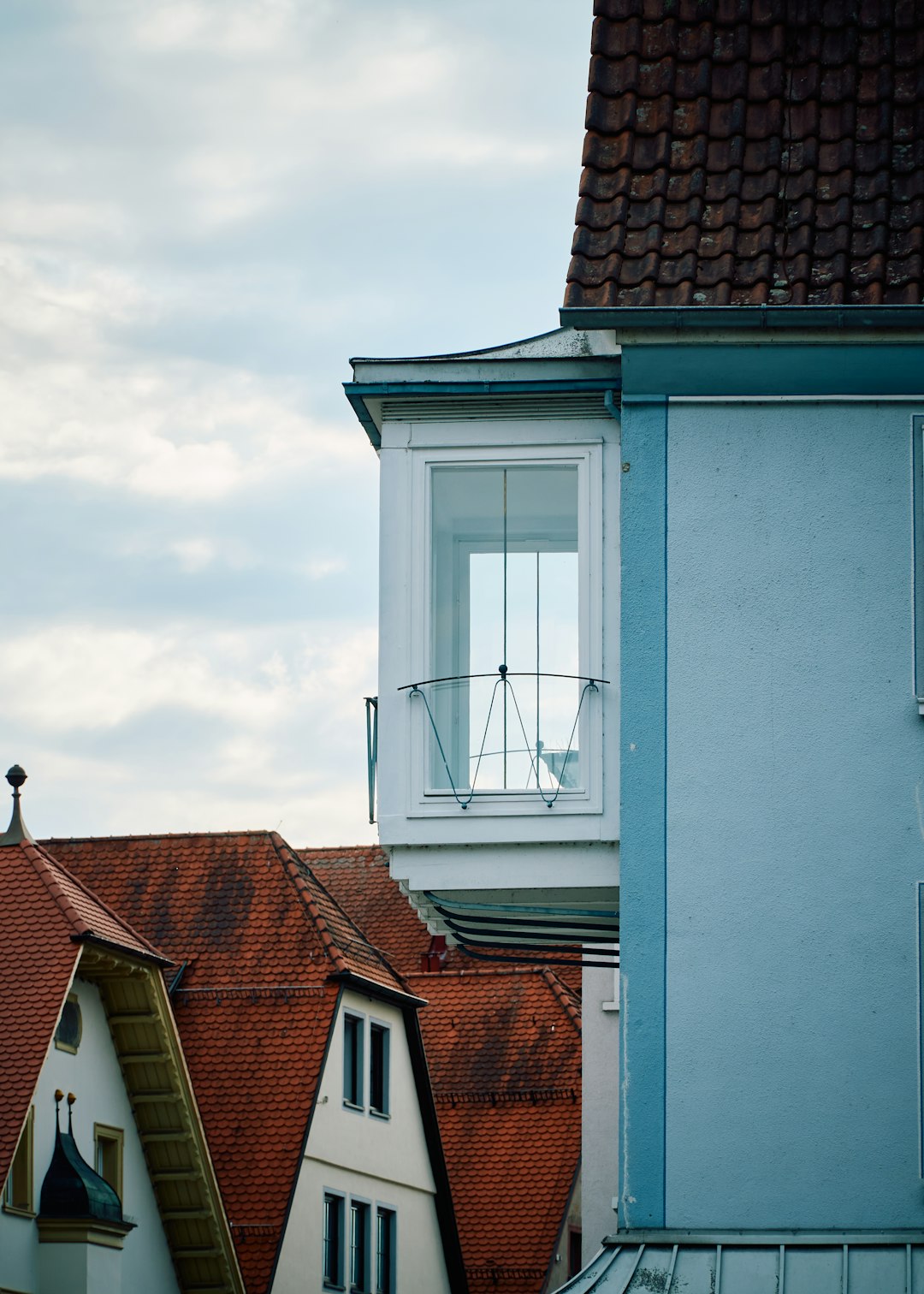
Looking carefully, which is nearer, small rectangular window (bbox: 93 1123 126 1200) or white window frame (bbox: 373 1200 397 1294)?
small rectangular window (bbox: 93 1123 126 1200)

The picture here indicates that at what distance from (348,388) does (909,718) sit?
3.78m

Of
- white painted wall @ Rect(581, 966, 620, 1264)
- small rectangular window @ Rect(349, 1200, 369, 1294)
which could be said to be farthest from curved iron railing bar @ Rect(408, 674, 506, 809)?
small rectangular window @ Rect(349, 1200, 369, 1294)

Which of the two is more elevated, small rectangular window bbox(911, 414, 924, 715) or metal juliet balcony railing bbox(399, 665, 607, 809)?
small rectangular window bbox(911, 414, 924, 715)

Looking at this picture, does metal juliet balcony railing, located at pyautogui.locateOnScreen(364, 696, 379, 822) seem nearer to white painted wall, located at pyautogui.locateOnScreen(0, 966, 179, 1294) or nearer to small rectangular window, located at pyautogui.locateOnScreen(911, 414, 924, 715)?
small rectangular window, located at pyautogui.locateOnScreen(911, 414, 924, 715)

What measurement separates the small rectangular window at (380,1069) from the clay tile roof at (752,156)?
2254 cm

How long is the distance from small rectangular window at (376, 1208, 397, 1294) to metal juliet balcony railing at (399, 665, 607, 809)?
22.3 m

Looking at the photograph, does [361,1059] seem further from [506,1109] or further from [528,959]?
[528,959]

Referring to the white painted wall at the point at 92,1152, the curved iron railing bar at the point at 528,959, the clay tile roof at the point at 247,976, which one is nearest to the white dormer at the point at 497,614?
the curved iron railing bar at the point at 528,959

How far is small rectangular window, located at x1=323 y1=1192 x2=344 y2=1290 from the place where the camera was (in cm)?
3291

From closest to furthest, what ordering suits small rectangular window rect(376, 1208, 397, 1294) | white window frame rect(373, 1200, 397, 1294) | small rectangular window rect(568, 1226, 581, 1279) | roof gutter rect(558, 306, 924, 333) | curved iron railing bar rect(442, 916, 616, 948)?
roof gutter rect(558, 306, 924, 333), curved iron railing bar rect(442, 916, 616, 948), white window frame rect(373, 1200, 397, 1294), small rectangular window rect(376, 1208, 397, 1294), small rectangular window rect(568, 1226, 581, 1279)

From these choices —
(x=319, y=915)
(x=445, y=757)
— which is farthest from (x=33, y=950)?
(x=445, y=757)

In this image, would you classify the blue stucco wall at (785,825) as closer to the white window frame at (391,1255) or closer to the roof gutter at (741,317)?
the roof gutter at (741,317)

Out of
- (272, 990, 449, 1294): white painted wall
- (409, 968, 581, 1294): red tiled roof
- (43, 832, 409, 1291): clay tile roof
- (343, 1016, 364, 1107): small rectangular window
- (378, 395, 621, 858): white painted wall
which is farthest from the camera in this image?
(409, 968, 581, 1294): red tiled roof

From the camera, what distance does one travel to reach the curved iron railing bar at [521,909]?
14.0 meters
